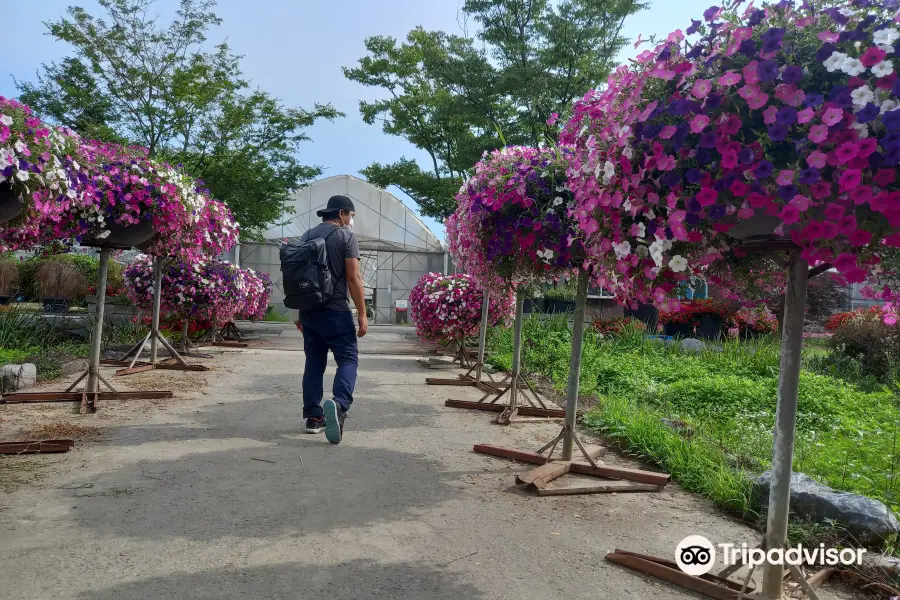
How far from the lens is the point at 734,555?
9.59ft

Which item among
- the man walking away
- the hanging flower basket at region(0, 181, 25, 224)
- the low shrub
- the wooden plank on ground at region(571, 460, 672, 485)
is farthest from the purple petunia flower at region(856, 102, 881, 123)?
the low shrub

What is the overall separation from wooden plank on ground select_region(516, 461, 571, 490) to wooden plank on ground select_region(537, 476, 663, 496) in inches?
1.6

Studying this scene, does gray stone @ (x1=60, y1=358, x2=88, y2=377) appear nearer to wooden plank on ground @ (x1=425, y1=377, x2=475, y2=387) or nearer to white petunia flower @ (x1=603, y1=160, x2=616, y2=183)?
wooden plank on ground @ (x1=425, y1=377, x2=475, y2=387)

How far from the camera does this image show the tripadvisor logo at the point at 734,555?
2.73 meters

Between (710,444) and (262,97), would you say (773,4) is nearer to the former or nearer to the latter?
(710,444)

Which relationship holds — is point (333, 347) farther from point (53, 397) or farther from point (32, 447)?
point (53, 397)

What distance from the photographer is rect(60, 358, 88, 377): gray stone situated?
298 inches

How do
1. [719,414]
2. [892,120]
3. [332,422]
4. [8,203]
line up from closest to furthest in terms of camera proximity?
[892,120], [8,203], [332,422], [719,414]

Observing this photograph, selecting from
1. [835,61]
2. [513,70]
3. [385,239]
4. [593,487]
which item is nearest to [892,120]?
[835,61]

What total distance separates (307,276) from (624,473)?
2600 mm

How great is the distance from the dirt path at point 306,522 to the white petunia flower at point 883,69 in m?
1.96

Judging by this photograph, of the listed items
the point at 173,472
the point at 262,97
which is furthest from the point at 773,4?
the point at 262,97

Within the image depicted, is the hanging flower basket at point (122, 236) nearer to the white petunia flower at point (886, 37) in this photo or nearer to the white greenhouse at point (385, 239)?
the white petunia flower at point (886, 37)

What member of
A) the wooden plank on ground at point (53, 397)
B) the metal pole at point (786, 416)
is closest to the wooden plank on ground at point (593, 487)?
the metal pole at point (786, 416)
